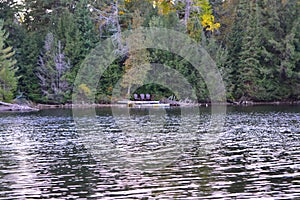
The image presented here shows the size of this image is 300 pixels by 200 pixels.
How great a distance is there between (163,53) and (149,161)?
48538 millimetres

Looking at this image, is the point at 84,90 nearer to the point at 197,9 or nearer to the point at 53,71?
the point at 53,71

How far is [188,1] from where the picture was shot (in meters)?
82.2

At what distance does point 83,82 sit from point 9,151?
143 ft

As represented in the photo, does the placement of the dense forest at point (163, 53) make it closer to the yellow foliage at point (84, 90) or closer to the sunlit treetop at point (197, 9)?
the yellow foliage at point (84, 90)

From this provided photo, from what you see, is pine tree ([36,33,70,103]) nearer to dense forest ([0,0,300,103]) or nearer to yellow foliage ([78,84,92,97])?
dense forest ([0,0,300,103])

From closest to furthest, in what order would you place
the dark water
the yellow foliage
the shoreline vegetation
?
the dark water, the shoreline vegetation, the yellow foliage

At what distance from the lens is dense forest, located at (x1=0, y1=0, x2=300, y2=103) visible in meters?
75.1

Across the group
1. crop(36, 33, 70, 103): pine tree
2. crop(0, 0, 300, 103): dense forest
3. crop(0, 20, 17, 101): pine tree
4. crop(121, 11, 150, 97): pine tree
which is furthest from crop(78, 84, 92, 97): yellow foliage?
crop(0, 20, 17, 101): pine tree

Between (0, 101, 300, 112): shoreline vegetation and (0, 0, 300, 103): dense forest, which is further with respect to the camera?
(0, 0, 300, 103): dense forest

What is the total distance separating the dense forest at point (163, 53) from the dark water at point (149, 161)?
2736cm

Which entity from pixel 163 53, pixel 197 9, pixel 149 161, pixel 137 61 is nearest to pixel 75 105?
pixel 137 61

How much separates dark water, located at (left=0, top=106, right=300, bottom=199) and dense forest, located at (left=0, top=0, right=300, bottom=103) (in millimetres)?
27358

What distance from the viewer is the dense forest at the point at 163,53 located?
75.1 metres

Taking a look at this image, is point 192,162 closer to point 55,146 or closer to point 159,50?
point 55,146
